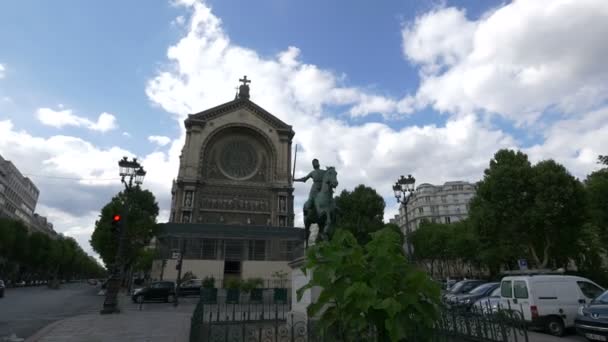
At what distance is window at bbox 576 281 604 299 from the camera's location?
1223 cm

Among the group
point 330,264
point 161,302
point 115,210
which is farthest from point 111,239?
point 330,264

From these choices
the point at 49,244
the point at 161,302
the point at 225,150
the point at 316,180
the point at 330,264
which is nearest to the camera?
the point at 330,264

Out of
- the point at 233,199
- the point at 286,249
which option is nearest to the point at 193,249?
the point at 233,199

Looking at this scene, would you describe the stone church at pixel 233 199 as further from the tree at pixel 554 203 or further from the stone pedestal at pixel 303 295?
the stone pedestal at pixel 303 295

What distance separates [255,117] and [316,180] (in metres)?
49.1

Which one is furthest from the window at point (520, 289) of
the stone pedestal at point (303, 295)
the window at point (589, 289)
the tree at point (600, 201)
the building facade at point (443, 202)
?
the building facade at point (443, 202)

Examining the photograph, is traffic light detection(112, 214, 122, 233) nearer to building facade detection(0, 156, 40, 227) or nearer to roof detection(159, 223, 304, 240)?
roof detection(159, 223, 304, 240)

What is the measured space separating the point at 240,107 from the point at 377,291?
58.4 m

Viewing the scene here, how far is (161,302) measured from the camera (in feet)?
92.0

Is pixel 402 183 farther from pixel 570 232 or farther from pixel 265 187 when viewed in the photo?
pixel 265 187

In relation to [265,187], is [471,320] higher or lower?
lower

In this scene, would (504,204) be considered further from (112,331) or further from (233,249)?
(233,249)

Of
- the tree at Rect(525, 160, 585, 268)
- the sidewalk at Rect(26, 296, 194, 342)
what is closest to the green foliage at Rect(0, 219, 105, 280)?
the sidewalk at Rect(26, 296, 194, 342)

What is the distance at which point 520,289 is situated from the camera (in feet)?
39.9
